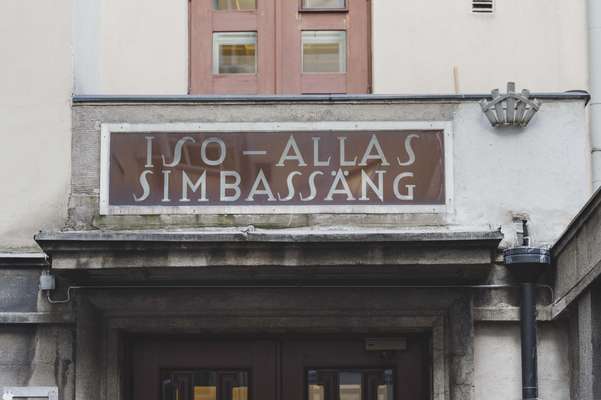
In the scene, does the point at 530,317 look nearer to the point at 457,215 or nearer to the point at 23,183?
the point at 457,215

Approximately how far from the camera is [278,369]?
995cm

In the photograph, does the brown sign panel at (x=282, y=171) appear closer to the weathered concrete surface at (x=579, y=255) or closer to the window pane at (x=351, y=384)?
the weathered concrete surface at (x=579, y=255)

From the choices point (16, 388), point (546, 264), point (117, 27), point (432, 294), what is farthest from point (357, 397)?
point (117, 27)

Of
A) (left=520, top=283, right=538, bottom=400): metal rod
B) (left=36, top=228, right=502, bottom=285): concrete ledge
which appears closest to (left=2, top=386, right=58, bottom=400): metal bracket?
(left=36, top=228, right=502, bottom=285): concrete ledge

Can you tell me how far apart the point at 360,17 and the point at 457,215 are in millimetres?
2034

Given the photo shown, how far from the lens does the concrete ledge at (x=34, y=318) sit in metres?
9.49

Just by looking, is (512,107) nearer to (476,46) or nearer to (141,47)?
(476,46)

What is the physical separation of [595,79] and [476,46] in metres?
0.90

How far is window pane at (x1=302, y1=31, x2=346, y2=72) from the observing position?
35.3 ft

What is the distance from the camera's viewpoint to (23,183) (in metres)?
9.63

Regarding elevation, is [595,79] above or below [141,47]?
below

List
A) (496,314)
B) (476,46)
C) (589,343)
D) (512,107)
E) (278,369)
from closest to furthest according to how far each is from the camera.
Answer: (589,343) < (496,314) < (512,107) < (278,369) < (476,46)

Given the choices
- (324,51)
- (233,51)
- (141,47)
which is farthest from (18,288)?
(324,51)

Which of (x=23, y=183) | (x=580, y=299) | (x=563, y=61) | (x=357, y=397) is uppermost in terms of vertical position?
(x=563, y=61)
